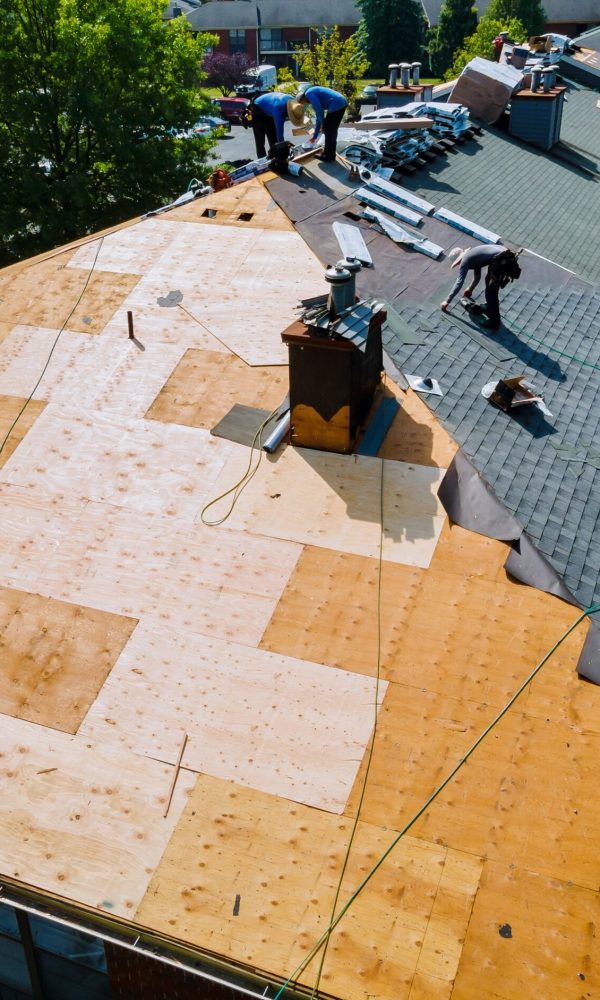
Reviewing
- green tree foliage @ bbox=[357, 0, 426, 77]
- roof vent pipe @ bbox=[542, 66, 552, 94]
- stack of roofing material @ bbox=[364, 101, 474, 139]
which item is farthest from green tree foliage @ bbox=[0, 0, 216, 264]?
green tree foliage @ bbox=[357, 0, 426, 77]

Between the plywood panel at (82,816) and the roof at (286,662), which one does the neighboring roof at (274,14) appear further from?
the plywood panel at (82,816)

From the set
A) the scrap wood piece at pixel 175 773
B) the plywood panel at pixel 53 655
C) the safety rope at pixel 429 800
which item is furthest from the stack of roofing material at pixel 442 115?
the scrap wood piece at pixel 175 773

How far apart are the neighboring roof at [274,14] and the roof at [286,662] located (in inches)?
2906

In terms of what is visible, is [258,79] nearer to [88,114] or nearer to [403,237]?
[88,114]

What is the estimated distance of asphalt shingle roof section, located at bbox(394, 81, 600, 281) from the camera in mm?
19922

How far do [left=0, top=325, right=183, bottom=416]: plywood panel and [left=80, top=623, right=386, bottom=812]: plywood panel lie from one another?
15.6 ft

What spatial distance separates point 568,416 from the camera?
13.2 metres

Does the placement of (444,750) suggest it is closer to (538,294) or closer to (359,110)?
(538,294)

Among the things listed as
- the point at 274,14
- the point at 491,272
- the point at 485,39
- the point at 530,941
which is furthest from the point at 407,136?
the point at 274,14

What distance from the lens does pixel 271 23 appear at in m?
78.2

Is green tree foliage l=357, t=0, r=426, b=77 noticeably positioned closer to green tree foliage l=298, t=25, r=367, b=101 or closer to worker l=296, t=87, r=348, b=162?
green tree foliage l=298, t=25, r=367, b=101

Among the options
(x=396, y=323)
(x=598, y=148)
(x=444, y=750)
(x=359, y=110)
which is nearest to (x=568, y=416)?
(x=396, y=323)

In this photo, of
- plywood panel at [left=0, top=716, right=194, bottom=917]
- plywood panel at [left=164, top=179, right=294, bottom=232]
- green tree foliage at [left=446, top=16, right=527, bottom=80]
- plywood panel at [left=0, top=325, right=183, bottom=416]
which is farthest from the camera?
green tree foliage at [left=446, top=16, right=527, bottom=80]

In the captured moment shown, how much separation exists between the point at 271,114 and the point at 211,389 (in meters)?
10.4
